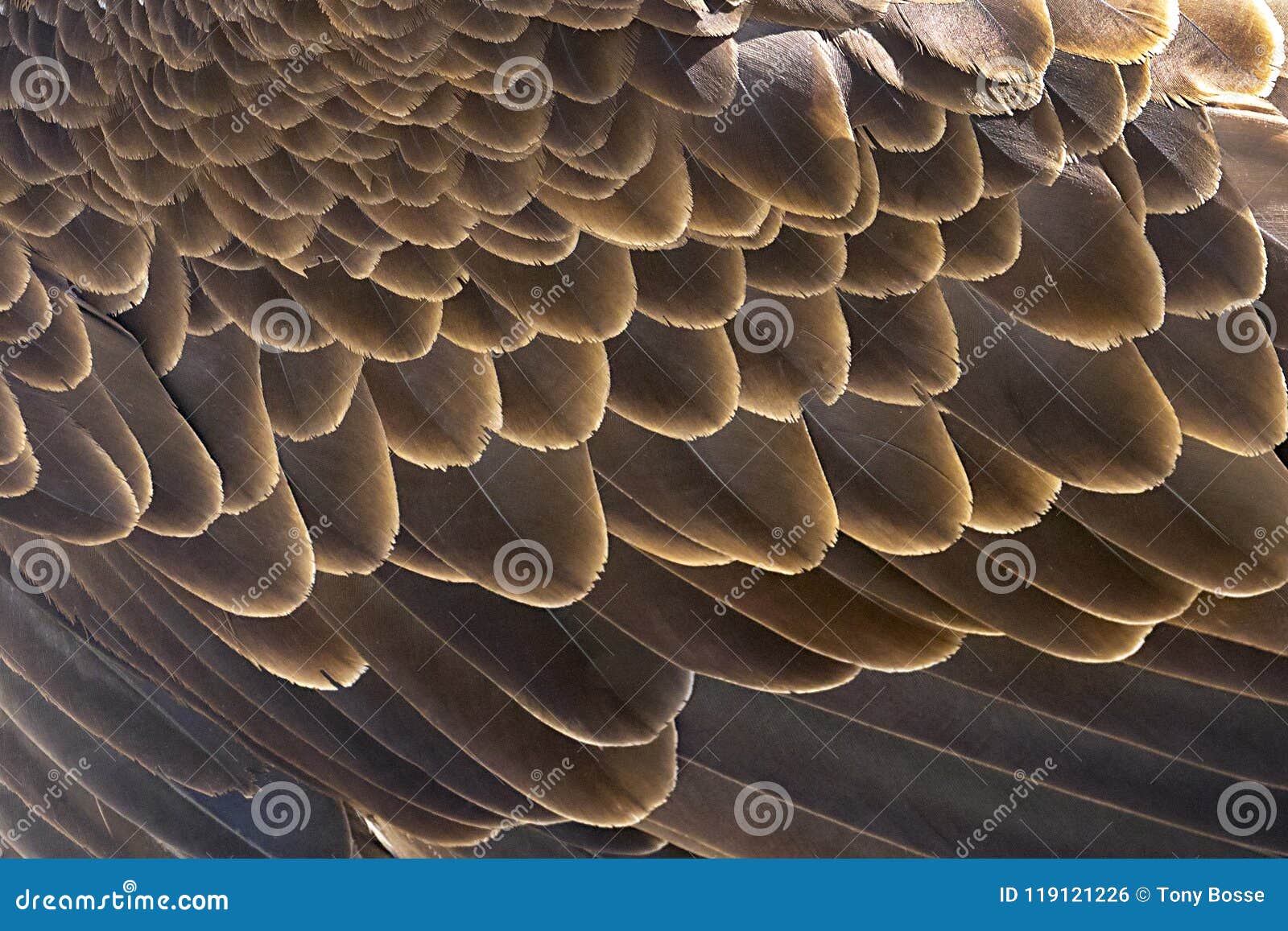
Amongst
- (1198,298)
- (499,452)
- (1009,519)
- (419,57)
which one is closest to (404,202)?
(419,57)

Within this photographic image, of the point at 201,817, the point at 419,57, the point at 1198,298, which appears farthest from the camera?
the point at 201,817

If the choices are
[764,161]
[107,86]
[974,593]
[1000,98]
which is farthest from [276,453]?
[1000,98]

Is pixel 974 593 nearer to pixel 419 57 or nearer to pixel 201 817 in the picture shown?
pixel 419 57

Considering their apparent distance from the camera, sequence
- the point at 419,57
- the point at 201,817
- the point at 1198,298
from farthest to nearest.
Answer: the point at 201,817
the point at 1198,298
the point at 419,57

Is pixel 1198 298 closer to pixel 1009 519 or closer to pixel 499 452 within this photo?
pixel 1009 519

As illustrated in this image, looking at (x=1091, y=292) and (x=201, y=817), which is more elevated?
(x=1091, y=292)

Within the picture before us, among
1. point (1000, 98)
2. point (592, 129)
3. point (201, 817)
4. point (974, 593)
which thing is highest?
point (1000, 98)

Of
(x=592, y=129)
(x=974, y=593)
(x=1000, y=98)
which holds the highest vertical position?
(x=1000, y=98)

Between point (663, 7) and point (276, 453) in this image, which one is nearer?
point (663, 7)

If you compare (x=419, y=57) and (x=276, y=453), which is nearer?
(x=419, y=57)
